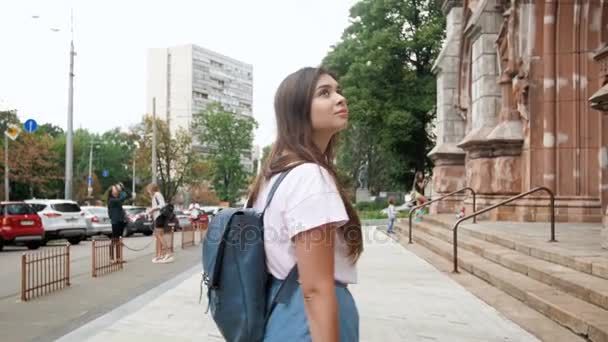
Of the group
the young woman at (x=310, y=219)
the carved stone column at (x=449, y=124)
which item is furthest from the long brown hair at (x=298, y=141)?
the carved stone column at (x=449, y=124)

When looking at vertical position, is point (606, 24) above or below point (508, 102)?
above

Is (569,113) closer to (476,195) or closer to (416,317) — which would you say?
(476,195)

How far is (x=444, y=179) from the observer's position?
23.5m

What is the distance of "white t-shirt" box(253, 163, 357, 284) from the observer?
1842 millimetres

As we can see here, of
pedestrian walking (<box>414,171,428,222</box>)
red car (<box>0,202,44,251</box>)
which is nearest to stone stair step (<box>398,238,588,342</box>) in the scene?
pedestrian walking (<box>414,171,428,222</box>)

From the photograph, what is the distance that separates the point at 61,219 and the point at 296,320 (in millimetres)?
21180

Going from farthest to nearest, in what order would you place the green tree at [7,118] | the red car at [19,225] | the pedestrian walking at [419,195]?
the green tree at [7,118]
the pedestrian walking at [419,195]
the red car at [19,225]

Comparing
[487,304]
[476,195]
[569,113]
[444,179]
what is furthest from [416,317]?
[444,179]

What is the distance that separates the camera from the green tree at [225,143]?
72.3 meters

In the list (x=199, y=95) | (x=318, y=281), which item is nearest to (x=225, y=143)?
(x=199, y=95)

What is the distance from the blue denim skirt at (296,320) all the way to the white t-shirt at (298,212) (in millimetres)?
69

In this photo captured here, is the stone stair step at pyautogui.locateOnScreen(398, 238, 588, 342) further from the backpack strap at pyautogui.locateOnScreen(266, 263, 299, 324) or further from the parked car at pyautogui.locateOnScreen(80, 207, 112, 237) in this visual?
the parked car at pyautogui.locateOnScreen(80, 207, 112, 237)

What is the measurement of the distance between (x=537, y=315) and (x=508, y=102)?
10.6 meters

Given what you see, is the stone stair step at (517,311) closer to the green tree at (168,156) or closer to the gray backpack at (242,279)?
the gray backpack at (242,279)
